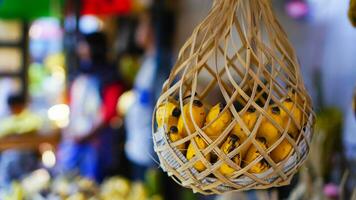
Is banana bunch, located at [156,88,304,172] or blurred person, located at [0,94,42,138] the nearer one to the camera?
banana bunch, located at [156,88,304,172]

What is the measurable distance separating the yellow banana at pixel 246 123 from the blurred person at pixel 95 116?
9.60 ft

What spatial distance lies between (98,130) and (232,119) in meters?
2.92

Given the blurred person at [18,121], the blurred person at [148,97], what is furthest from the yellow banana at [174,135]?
the blurred person at [18,121]

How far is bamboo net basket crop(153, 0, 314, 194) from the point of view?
1026 millimetres

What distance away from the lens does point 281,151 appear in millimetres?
1056

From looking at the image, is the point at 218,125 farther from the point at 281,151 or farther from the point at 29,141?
the point at 29,141

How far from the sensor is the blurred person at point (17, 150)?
357cm

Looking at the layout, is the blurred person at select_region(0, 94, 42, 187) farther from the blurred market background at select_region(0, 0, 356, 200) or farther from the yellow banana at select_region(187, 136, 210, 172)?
the yellow banana at select_region(187, 136, 210, 172)

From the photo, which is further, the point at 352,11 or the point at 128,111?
the point at 128,111

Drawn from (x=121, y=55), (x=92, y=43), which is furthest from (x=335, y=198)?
(x=121, y=55)

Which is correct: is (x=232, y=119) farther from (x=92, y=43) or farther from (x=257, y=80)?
(x=92, y=43)

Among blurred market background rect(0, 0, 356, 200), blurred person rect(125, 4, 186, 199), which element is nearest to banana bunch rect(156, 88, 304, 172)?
blurred market background rect(0, 0, 356, 200)

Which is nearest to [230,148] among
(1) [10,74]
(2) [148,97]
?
(2) [148,97]

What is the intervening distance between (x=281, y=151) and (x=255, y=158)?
6 centimetres
